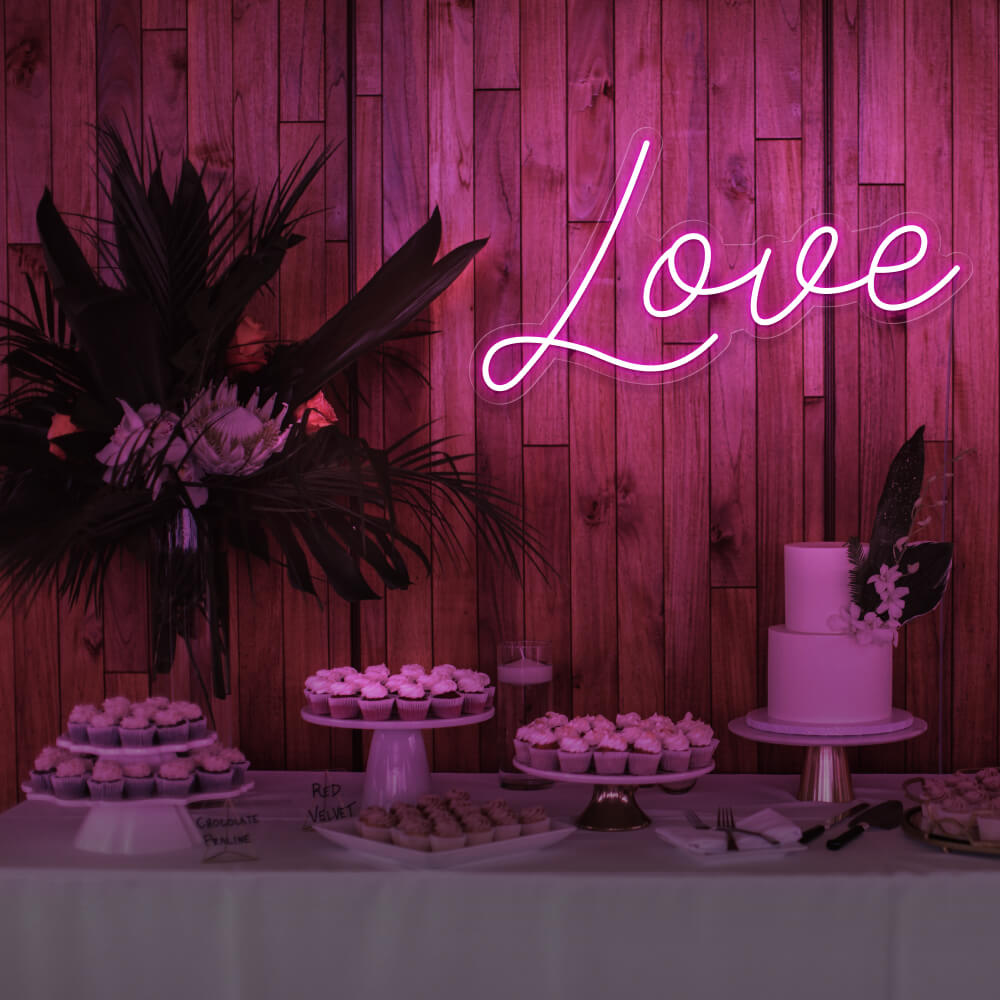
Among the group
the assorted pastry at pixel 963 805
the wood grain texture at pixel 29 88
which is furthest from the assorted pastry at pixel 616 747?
the wood grain texture at pixel 29 88

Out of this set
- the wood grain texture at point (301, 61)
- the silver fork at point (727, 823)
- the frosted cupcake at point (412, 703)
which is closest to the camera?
the silver fork at point (727, 823)

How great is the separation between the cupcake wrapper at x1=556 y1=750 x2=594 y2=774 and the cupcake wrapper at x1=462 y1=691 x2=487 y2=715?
0.25 metres

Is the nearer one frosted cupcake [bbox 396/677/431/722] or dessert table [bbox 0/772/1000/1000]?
dessert table [bbox 0/772/1000/1000]

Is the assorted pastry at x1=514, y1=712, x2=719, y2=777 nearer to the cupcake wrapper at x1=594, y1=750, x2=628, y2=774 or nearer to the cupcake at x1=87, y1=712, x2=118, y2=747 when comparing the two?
the cupcake wrapper at x1=594, y1=750, x2=628, y2=774

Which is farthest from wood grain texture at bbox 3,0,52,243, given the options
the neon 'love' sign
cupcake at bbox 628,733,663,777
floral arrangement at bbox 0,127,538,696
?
cupcake at bbox 628,733,663,777

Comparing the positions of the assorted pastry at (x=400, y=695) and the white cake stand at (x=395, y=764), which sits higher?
the assorted pastry at (x=400, y=695)

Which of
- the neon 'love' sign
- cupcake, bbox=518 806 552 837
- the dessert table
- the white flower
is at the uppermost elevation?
the neon 'love' sign

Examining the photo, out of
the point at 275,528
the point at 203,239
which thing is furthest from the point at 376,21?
the point at 275,528

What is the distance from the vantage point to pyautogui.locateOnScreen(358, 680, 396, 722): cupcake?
82.1 inches

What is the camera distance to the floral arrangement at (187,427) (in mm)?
1951

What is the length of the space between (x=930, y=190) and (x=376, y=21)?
1.33 m

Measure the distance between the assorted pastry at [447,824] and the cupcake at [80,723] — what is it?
1.62 ft

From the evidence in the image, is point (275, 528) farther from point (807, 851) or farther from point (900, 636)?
point (900, 636)

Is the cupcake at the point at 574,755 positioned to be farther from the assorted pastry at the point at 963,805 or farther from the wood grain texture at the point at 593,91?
the wood grain texture at the point at 593,91
